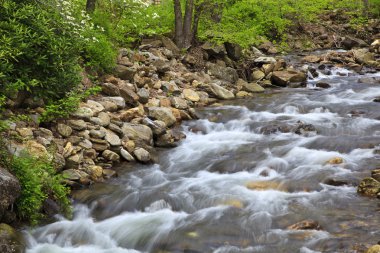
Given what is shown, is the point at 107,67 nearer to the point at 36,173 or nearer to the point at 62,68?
the point at 62,68

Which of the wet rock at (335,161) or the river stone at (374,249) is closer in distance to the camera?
the river stone at (374,249)

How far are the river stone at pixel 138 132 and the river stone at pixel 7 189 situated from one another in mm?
3451

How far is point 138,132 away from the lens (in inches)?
360

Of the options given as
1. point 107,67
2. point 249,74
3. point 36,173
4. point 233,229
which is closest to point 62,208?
point 36,173

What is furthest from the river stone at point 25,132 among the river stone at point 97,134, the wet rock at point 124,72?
the wet rock at point 124,72

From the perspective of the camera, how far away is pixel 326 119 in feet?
36.1

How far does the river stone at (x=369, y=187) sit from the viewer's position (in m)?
6.69

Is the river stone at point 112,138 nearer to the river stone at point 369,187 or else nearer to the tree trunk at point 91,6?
the river stone at point 369,187

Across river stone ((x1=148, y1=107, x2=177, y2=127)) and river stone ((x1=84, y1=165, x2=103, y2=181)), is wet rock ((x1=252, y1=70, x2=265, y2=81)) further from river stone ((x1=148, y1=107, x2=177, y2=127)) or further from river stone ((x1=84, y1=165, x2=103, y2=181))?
river stone ((x1=84, y1=165, x2=103, y2=181))

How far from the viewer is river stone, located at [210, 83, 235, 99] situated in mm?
13133

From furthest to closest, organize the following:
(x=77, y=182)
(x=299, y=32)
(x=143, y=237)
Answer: (x=299, y=32) < (x=77, y=182) < (x=143, y=237)

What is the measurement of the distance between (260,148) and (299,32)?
54.8 ft

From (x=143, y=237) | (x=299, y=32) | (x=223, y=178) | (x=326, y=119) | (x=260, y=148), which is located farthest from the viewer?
(x=299, y=32)

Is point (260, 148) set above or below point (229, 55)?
below
